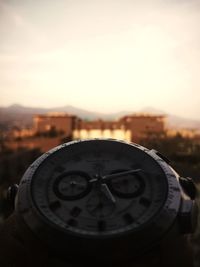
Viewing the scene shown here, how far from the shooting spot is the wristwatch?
5.81ft

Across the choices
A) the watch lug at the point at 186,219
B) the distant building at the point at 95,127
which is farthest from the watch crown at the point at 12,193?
the distant building at the point at 95,127

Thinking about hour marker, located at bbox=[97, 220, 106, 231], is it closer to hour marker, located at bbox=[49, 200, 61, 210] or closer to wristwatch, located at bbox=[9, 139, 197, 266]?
wristwatch, located at bbox=[9, 139, 197, 266]

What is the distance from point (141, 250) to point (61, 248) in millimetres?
322

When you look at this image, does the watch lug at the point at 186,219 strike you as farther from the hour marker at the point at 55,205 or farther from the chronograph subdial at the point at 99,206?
the hour marker at the point at 55,205

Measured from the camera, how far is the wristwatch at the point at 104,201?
69.7 inches

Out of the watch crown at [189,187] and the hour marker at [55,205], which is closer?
the hour marker at [55,205]

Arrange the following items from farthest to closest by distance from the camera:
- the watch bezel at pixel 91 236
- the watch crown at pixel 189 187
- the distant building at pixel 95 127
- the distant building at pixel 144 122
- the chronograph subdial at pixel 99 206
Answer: the distant building at pixel 144 122 < the distant building at pixel 95 127 < the watch crown at pixel 189 187 < the chronograph subdial at pixel 99 206 < the watch bezel at pixel 91 236

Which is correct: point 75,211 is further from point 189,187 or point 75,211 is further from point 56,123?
point 56,123

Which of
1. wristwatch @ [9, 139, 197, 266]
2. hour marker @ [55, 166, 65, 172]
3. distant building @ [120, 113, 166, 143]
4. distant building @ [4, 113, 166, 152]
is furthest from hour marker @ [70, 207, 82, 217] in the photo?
distant building @ [120, 113, 166, 143]

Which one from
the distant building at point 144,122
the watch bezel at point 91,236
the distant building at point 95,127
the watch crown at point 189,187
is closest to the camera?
the watch bezel at point 91,236

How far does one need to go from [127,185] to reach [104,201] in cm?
15

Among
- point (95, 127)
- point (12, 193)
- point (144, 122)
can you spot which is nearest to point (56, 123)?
point (95, 127)

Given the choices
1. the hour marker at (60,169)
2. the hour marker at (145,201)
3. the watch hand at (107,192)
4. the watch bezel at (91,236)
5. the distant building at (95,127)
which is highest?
the hour marker at (60,169)

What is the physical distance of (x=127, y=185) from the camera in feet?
6.55
